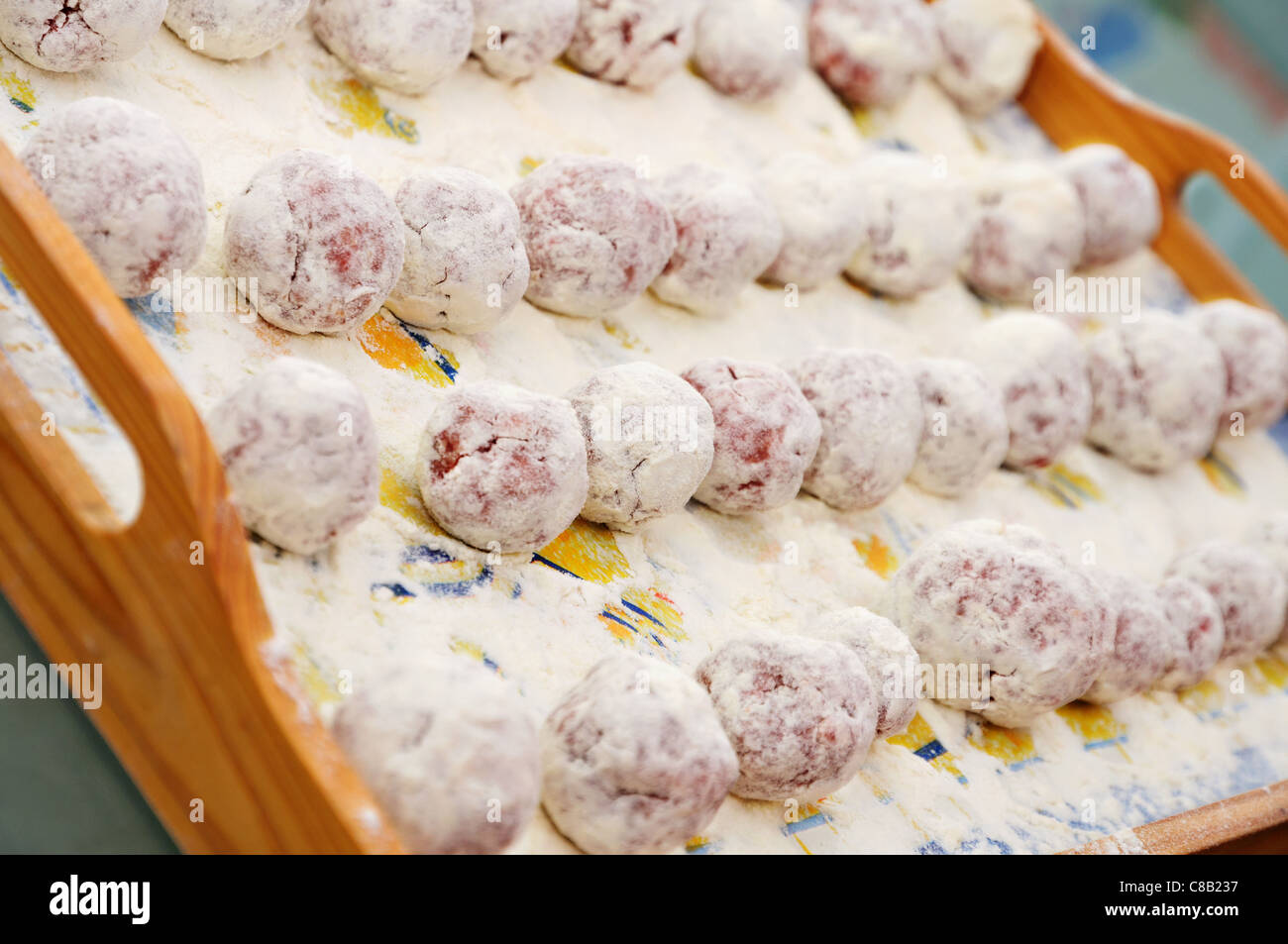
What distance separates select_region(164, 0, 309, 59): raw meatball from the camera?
153 cm

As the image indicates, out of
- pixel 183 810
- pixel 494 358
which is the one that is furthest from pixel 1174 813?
pixel 183 810

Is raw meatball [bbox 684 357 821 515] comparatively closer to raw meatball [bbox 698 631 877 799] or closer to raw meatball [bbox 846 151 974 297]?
raw meatball [bbox 698 631 877 799]

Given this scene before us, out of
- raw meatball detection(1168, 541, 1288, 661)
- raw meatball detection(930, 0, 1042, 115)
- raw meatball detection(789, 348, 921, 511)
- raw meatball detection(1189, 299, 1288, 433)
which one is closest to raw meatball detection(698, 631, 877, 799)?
raw meatball detection(789, 348, 921, 511)

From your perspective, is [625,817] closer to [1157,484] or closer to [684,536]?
[684,536]

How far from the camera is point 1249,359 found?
232cm

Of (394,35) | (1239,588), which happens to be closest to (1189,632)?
(1239,588)

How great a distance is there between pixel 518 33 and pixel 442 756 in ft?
3.77

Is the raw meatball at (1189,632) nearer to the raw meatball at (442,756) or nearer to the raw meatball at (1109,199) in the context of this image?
the raw meatball at (1109,199)

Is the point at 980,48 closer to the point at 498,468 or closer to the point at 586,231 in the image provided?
the point at 586,231

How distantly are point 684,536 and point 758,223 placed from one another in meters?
0.51

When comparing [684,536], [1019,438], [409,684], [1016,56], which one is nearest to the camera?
[409,684]

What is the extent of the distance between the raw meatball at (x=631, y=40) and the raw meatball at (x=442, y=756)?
1.20 metres

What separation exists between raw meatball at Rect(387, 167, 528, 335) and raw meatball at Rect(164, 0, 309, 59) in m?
0.28

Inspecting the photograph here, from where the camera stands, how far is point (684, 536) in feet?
5.20
